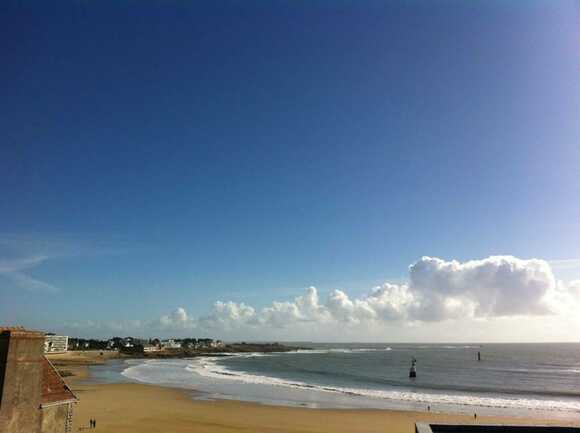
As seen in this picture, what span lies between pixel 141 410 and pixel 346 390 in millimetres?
24944

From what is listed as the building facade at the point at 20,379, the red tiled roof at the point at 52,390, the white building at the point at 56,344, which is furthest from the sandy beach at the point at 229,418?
the white building at the point at 56,344

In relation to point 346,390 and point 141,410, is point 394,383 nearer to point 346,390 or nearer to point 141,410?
point 346,390

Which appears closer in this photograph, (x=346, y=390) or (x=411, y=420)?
(x=411, y=420)

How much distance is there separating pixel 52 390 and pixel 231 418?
20.6 metres

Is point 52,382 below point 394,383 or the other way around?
the other way around

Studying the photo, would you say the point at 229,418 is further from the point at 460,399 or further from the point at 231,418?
the point at 460,399

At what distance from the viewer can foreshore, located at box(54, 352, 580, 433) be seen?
30.9 meters

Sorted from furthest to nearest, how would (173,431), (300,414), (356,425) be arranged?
(300,414) → (356,425) → (173,431)

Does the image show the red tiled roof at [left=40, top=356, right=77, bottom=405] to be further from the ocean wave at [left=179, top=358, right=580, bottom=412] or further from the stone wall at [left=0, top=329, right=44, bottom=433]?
the ocean wave at [left=179, top=358, right=580, bottom=412]

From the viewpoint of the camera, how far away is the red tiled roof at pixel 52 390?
15683 mm

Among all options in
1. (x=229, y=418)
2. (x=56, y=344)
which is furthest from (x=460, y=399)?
(x=56, y=344)

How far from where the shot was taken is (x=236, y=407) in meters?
39.2

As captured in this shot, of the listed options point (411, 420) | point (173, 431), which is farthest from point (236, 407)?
point (411, 420)

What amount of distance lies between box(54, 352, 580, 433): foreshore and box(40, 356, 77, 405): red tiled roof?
549 inches
